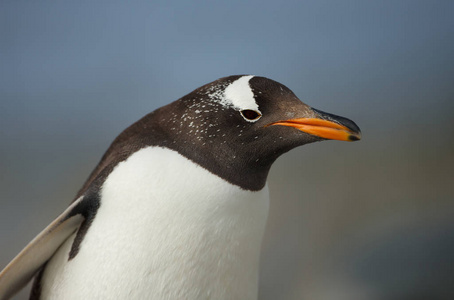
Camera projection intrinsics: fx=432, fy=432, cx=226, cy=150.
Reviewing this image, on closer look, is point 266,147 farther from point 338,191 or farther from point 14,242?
point 14,242

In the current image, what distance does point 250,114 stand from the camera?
35.9 inches

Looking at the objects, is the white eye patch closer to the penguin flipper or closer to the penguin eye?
the penguin eye

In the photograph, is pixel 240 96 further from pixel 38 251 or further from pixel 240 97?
pixel 38 251

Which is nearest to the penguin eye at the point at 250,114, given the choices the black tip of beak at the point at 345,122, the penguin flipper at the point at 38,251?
the black tip of beak at the point at 345,122

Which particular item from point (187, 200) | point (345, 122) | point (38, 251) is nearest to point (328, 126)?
point (345, 122)

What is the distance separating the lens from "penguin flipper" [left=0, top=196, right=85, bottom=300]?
938 millimetres

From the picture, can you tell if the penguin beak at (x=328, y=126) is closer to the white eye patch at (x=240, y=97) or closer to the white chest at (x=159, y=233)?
the white eye patch at (x=240, y=97)

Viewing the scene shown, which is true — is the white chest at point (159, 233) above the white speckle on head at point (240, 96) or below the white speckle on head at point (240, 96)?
below

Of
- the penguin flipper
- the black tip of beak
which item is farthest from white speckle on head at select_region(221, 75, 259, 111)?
the penguin flipper

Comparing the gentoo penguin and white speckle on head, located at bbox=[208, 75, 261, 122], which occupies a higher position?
white speckle on head, located at bbox=[208, 75, 261, 122]

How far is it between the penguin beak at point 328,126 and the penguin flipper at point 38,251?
1.66 feet

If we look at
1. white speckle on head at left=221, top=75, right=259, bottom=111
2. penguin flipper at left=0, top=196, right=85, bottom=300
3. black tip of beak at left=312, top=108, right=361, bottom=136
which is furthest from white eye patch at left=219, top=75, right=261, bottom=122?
penguin flipper at left=0, top=196, right=85, bottom=300

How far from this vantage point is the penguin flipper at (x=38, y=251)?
0.94 metres

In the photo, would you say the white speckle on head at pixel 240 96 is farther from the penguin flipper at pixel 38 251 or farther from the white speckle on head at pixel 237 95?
the penguin flipper at pixel 38 251
